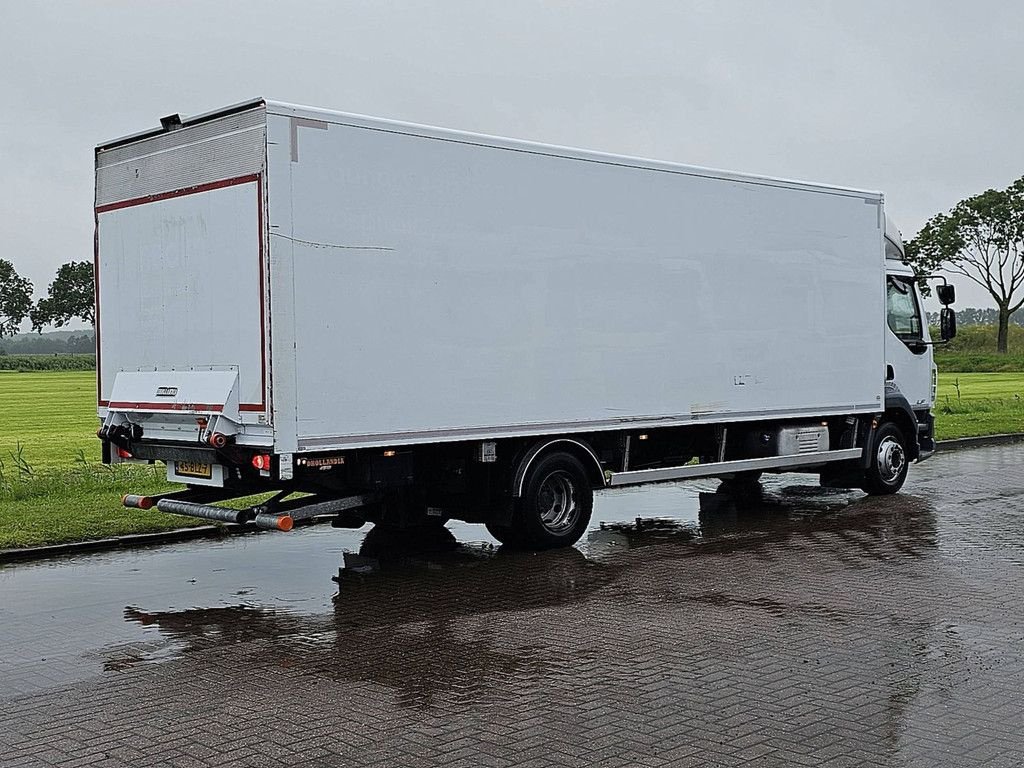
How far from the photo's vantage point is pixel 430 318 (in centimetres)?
1070

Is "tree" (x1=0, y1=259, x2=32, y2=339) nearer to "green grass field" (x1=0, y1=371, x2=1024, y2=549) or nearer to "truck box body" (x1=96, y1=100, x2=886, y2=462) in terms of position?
"green grass field" (x1=0, y1=371, x2=1024, y2=549)

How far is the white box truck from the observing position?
988 centimetres

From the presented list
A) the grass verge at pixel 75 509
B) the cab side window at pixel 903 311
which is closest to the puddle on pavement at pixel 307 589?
the grass verge at pixel 75 509

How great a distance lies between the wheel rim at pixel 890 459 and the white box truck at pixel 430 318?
206 cm

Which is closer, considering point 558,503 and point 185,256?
point 185,256

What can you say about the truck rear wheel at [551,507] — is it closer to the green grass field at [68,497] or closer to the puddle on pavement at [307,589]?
the puddle on pavement at [307,589]

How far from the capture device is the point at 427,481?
11.5 meters

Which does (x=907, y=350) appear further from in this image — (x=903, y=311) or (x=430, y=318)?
(x=430, y=318)

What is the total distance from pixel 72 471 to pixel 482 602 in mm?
10359

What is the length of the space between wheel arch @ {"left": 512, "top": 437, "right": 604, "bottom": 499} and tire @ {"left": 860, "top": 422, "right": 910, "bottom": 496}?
185 inches

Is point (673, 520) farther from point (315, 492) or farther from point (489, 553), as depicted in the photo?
point (315, 492)

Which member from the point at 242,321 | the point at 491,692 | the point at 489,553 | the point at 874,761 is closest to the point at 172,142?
the point at 242,321

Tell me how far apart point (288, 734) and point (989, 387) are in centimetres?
4959

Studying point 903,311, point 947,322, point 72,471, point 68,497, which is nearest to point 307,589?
point 68,497
